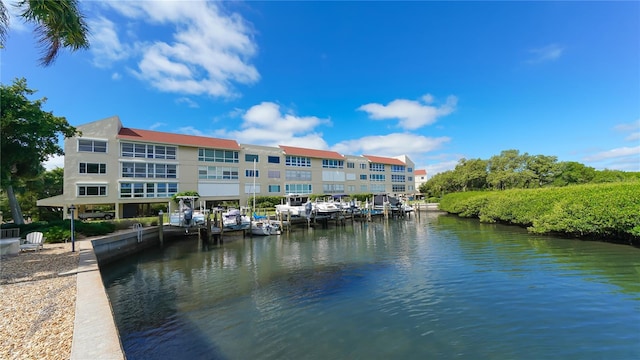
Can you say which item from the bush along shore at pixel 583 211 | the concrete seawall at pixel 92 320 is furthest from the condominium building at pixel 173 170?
the bush along shore at pixel 583 211

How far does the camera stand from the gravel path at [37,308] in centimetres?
473

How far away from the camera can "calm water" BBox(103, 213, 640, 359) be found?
7.10 m

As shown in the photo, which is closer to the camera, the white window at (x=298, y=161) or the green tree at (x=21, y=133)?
the green tree at (x=21, y=133)

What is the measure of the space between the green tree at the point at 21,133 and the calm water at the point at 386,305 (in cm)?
881

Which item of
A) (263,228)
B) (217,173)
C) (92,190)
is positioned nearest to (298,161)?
(217,173)

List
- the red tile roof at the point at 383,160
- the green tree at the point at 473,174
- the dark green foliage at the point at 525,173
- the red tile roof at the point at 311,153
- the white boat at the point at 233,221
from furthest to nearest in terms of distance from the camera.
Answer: the red tile roof at the point at 383,160 → the green tree at the point at 473,174 → the dark green foliage at the point at 525,173 → the red tile roof at the point at 311,153 → the white boat at the point at 233,221

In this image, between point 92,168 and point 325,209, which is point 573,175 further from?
point 92,168

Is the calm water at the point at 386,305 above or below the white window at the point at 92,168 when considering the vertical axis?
below

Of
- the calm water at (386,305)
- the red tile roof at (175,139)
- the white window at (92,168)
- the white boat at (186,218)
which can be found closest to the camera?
the calm water at (386,305)

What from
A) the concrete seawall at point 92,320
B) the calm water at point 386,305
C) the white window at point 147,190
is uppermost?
the white window at point 147,190

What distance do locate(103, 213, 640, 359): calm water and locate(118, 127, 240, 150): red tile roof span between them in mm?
23042

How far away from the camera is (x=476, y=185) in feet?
200

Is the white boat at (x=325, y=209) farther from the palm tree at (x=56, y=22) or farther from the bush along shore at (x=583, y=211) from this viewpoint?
the palm tree at (x=56, y=22)

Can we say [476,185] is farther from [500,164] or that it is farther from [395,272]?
[395,272]
